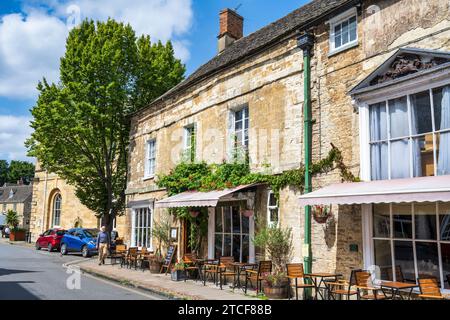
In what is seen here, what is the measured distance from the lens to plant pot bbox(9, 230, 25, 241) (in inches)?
1380

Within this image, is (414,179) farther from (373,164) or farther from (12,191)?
(12,191)

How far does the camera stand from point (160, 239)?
15.2m

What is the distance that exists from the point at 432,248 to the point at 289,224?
11.5 ft

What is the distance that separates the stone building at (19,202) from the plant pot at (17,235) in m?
14.2

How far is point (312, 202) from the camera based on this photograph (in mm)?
8094

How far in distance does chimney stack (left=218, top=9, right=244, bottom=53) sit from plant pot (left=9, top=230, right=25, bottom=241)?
86.5 feet

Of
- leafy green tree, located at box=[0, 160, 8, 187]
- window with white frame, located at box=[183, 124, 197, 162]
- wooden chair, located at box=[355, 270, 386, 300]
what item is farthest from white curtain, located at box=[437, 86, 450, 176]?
leafy green tree, located at box=[0, 160, 8, 187]

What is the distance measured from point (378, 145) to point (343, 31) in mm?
2913

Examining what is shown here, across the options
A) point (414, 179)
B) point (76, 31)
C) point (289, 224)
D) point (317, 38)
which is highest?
point (76, 31)

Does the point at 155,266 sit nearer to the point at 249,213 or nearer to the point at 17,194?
the point at 249,213

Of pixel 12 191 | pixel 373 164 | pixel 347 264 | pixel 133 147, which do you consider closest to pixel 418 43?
pixel 373 164

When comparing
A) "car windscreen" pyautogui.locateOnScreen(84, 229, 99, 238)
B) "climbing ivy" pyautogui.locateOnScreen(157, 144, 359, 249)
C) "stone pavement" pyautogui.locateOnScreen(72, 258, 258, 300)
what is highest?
"climbing ivy" pyautogui.locateOnScreen(157, 144, 359, 249)

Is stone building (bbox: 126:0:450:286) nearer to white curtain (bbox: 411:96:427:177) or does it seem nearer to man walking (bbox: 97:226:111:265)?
white curtain (bbox: 411:96:427:177)

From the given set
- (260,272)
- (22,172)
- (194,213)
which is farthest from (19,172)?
(260,272)
